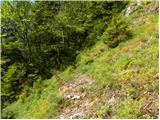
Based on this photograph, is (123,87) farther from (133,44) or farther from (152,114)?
(133,44)

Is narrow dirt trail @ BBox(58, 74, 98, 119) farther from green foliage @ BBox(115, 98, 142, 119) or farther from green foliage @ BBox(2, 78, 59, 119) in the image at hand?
green foliage @ BBox(115, 98, 142, 119)

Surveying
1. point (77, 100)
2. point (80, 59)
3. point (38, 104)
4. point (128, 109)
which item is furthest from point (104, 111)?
point (80, 59)

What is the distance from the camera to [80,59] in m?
23.6

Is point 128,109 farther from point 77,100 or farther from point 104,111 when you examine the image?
point 77,100

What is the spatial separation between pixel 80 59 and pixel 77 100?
8.96 m

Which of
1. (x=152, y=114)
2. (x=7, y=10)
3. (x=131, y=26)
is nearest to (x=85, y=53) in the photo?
(x=131, y=26)

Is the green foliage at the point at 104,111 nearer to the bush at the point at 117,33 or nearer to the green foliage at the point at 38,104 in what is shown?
the green foliage at the point at 38,104

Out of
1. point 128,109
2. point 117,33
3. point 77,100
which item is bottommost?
point 77,100

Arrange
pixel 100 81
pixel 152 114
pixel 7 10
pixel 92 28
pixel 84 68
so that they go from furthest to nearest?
pixel 92 28, pixel 7 10, pixel 84 68, pixel 100 81, pixel 152 114

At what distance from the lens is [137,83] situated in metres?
12.6

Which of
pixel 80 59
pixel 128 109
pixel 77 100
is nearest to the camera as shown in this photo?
pixel 128 109

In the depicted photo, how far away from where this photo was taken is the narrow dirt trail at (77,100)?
42.9 ft

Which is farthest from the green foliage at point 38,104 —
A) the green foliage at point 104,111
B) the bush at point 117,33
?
the bush at point 117,33

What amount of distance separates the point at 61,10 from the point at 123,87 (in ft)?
64.2
